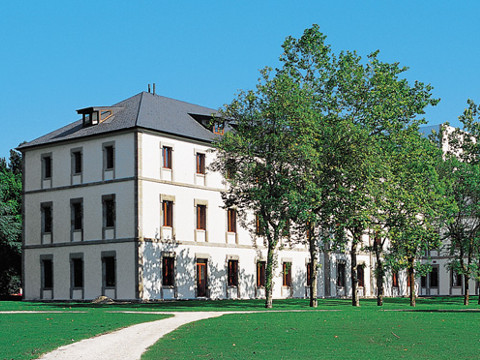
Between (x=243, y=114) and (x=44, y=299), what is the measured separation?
2267 cm

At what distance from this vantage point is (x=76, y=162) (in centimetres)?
5744

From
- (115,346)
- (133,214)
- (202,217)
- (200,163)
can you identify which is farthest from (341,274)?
(115,346)

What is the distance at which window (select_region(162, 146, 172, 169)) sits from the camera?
182 feet

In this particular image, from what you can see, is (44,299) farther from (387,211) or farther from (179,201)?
(387,211)

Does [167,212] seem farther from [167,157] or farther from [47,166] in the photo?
[47,166]

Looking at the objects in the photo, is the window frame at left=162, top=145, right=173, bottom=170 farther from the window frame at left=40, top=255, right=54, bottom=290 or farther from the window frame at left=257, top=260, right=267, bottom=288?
the window frame at left=257, top=260, right=267, bottom=288

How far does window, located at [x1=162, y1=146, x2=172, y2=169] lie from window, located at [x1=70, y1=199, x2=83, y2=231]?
6.52 metres

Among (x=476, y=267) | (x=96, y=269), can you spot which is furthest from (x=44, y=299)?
(x=476, y=267)

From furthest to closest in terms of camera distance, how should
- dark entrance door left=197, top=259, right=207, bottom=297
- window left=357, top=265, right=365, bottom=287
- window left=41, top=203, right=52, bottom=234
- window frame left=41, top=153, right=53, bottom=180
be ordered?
window left=357, top=265, right=365, bottom=287 < window frame left=41, top=153, right=53, bottom=180 < window left=41, top=203, right=52, bottom=234 < dark entrance door left=197, top=259, right=207, bottom=297

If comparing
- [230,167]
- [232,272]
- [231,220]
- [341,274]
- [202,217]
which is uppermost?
[230,167]

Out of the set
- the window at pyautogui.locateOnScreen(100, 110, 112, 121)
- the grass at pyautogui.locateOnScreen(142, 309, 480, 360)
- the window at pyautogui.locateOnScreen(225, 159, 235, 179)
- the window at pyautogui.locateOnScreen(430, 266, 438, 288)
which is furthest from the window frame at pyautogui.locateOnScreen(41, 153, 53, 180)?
the window at pyautogui.locateOnScreen(430, 266, 438, 288)

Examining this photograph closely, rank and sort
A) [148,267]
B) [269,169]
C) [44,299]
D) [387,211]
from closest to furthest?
1. [269,169]
2. [387,211]
3. [148,267]
4. [44,299]

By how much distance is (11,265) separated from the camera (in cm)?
6719

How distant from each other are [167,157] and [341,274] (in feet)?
73.8
